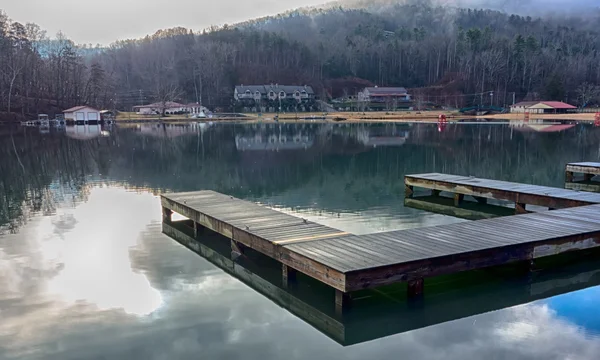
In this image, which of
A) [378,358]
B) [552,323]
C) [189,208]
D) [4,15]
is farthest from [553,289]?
[4,15]

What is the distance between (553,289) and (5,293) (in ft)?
33.0

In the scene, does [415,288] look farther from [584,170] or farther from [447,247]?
[584,170]

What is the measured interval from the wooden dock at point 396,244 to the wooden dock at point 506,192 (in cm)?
129

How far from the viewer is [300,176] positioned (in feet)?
76.7

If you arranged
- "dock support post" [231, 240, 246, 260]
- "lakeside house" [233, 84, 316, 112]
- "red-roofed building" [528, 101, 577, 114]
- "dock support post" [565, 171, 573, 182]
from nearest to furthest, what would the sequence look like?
"dock support post" [231, 240, 246, 260], "dock support post" [565, 171, 573, 182], "red-roofed building" [528, 101, 577, 114], "lakeside house" [233, 84, 316, 112]

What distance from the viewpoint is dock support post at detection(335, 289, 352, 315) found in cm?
827

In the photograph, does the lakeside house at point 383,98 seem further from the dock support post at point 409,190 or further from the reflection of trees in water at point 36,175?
the dock support post at point 409,190

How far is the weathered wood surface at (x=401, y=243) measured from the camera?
27.0ft

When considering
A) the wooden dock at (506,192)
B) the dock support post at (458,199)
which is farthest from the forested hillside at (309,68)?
the dock support post at (458,199)

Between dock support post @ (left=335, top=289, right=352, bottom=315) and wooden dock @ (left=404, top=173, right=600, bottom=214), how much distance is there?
8749mm

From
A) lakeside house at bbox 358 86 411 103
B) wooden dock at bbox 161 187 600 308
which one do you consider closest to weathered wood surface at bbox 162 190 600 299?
wooden dock at bbox 161 187 600 308

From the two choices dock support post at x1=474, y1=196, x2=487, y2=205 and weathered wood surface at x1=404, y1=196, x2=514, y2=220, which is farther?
dock support post at x1=474, y1=196, x2=487, y2=205

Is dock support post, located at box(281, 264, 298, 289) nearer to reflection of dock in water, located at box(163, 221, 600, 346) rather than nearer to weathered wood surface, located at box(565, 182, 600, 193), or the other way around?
reflection of dock in water, located at box(163, 221, 600, 346)

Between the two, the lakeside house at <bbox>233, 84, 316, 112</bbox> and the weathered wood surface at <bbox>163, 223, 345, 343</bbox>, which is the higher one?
the lakeside house at <bbox>233, 84, 316, 112</bbox>
